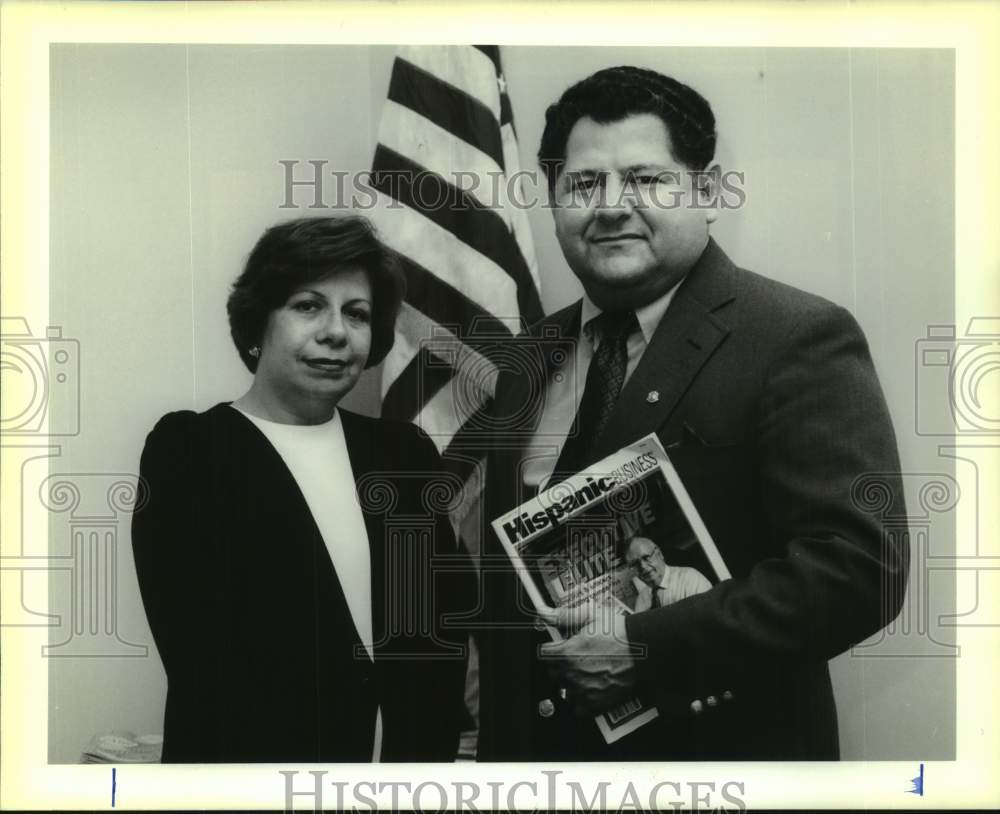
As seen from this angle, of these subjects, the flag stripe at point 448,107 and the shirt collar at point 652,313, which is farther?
the flag stripe at point 448,107

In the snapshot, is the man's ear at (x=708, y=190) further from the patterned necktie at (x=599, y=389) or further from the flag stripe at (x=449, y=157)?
Answer: the flag stripe at (x=449, y=157)

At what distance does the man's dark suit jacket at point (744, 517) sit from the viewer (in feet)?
12.1

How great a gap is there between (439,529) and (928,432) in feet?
5.35

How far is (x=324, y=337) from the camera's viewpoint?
3.82 m

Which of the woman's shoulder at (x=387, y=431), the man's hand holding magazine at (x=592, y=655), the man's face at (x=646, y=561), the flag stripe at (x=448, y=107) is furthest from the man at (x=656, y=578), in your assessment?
the flag stripe at (x=448, y=107)

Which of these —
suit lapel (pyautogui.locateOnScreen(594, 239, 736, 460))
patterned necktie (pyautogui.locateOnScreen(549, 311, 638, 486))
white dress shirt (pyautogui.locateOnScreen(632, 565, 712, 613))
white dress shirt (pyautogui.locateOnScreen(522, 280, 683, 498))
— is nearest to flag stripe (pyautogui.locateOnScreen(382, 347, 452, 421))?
white dress shirt (pyautogui.locateOnScreen(522, 280, 683, 498))

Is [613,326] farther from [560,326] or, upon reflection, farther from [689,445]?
[689,445]

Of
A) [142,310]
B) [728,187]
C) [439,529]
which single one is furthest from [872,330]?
[142,310]

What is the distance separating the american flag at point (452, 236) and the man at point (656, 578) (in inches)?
20.5

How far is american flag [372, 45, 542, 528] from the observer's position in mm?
3844

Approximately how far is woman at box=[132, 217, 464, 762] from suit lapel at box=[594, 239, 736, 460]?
64 centimetres

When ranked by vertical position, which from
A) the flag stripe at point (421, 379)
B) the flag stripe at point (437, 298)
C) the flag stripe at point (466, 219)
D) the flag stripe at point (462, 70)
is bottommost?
the flag stripe at point (421, 379)

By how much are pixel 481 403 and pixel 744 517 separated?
904mm

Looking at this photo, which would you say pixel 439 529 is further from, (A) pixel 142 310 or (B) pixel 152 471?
(A) pixel 142 310
